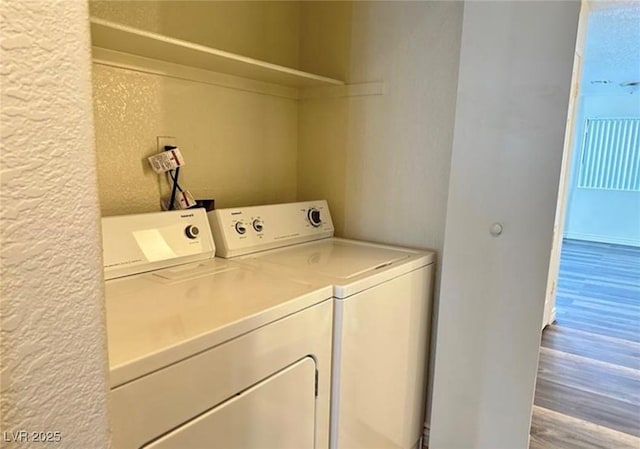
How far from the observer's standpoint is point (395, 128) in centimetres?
186

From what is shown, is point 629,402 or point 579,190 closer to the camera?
point 629,402

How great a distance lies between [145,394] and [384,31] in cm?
165

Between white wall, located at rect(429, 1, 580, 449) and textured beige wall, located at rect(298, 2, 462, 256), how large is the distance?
0.59 ft

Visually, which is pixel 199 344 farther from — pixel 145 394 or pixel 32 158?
pixel 32 158

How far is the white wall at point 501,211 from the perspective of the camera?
1412 mm

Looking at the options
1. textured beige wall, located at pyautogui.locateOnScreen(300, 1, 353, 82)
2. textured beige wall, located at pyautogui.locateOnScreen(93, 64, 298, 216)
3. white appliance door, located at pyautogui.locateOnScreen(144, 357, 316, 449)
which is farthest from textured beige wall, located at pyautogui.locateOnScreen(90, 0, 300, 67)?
white appliance door, located at pyautogui.locateOnScreen(144, 357, 316, 449)

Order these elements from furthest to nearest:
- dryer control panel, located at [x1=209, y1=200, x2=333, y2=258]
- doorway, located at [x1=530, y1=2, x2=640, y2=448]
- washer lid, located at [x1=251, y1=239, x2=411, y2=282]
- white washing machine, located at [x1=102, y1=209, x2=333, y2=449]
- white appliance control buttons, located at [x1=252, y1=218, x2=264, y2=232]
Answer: doorway, located at [x1=530, y1=2, x2=640, y2=448] → white appliance control buttons, located at [x1=252, y1=218, x2=264, y2=232] → dryer control panel, located at [x1=209, y1=200, x2=333, y2=258] → washer lid, located at [x1=251, y1=239, x2=411, y2=282] → white washing machine, located at [x1=102, y1=209, x2=333, y2=449]

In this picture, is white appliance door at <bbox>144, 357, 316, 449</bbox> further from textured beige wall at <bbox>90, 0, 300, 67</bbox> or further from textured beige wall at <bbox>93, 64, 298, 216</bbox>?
textured beige wall at <bbox>90, 0, 300, 67</bbox>

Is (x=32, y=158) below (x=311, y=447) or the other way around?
the other way around

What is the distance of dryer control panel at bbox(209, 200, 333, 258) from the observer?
1.61m

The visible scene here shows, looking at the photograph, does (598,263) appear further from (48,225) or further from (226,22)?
(48,225)

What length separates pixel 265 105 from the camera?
2.00 m

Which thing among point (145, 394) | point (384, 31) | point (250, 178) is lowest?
point (145, 394)

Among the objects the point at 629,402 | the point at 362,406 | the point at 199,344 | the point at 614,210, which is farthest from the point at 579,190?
the point at 199,344
